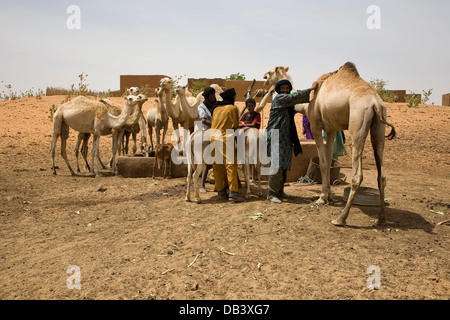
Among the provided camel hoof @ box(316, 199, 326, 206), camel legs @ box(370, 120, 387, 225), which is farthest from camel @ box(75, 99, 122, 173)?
camel legs @ box(370, 120, 387, 225)

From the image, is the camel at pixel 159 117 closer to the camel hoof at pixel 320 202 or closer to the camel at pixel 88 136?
the camel at pixel 88 136

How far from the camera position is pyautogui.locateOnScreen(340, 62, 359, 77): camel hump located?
5.72m

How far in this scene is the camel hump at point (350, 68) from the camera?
5719 millimetres

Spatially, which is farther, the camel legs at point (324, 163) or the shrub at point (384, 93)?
the shrub at point (384, 93)

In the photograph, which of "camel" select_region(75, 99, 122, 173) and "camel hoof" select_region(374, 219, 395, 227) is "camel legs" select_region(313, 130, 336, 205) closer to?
"camel hoof" select_region(374, 219, 395, 227)

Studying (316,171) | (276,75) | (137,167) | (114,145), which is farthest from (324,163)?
(114,145)

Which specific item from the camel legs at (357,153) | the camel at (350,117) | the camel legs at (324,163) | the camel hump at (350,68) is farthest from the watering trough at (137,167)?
the camel legs at (357,153)

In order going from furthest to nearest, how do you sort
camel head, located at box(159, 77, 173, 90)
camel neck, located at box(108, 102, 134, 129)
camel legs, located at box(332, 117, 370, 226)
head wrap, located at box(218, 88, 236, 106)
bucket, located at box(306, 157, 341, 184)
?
camel neck, located at box(108, 102, 134, 129), camel head, located at box(159, 77, 173, 90), bucket, located at box(306, 157, 341, 184), head wrap, located at box(218, 88, 236, 106), camel legs, located at box(332, 117, 370, 226)

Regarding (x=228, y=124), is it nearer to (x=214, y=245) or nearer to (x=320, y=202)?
(x=320, y=202)

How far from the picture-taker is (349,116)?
5.37 meters

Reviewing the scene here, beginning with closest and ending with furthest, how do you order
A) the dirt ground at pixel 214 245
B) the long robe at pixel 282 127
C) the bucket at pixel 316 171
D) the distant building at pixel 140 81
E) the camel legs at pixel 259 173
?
the dirt ground at pixel 214 245, the long robe at pixel 282 127, the camel legs at pixel 259 173, the bucket at pixel 316 171, the distant building at pixel 140 81

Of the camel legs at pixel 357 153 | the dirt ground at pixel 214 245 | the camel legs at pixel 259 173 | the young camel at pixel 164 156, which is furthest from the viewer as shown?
the young camel at pixel 164 156

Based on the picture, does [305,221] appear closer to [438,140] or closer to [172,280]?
[172,280]
